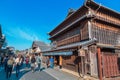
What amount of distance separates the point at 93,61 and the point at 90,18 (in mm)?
4382

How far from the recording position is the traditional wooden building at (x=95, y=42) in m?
10.9

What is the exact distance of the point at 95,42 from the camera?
11211 mm

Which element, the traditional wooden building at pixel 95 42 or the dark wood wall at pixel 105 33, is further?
the dark wood wall at pixel 105 33

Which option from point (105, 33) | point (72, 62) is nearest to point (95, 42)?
point (105, 33)

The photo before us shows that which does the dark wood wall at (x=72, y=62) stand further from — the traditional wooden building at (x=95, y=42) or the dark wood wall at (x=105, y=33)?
the dark wood wall at (x=105, y=33)

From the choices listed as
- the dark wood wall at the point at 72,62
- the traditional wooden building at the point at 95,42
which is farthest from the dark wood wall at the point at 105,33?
the dark wood wall at the point at 72,62

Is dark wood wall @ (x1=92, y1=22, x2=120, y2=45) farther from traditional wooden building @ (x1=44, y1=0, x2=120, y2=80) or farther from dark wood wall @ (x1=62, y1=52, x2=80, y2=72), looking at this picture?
dark wood wall @ (x1=62, y1=52, x2=80, y2=72)

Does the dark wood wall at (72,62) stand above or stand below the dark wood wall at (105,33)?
below

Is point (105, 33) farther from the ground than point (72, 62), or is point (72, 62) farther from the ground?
point (105, 33)

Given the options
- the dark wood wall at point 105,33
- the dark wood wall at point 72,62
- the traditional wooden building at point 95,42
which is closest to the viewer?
the traditional wooden building at point 95,42

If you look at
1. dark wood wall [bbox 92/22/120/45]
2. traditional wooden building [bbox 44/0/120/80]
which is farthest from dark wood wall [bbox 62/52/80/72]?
dark wood wall [bbox 92/22/120/45]

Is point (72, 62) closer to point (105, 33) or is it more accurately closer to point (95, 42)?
point (95, 42)

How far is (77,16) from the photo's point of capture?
15.9 meters

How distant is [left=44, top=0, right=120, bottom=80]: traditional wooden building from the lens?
10.9 meters
